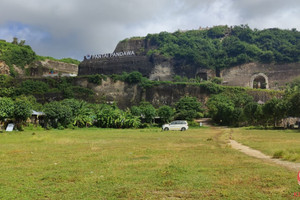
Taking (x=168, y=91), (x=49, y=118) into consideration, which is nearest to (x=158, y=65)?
(x=168, y=91)

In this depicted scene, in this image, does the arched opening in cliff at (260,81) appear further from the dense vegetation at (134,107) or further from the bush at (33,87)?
the bush at (33,87)

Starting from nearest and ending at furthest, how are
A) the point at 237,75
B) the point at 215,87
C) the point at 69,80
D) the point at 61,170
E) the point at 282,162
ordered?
the point at 61,170 < the point at 282,162 < the point at 215,87 < the point at 69,80 < the point at 237,75

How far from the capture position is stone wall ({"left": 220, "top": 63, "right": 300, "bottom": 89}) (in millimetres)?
68438

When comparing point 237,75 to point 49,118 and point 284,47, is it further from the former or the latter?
point 49,118

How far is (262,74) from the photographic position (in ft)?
230

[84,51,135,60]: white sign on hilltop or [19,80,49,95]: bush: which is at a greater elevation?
[84,51,135,60]: white sign on hilltop

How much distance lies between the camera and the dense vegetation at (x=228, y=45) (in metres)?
73.0

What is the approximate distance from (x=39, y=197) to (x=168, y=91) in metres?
55.2

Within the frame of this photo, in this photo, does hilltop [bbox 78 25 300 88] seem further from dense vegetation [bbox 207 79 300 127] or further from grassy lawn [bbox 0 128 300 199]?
grassy lawn [bbox 0 128 300 199]

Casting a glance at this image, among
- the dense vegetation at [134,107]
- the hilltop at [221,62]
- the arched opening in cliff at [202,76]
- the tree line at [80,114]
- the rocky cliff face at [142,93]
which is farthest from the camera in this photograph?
the arched opening in cliff at [202,76]

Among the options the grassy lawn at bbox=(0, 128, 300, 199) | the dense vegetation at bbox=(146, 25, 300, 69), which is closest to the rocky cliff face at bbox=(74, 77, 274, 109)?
the dense vegetation at bbox=(146, 25, 300, 69)

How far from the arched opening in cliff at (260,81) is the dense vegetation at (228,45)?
15.2ft

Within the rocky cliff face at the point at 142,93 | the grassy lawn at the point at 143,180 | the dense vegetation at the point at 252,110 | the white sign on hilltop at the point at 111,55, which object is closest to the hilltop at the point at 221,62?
the white sign on hilltop at the point at 111,55

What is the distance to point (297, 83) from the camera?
62031 mm
